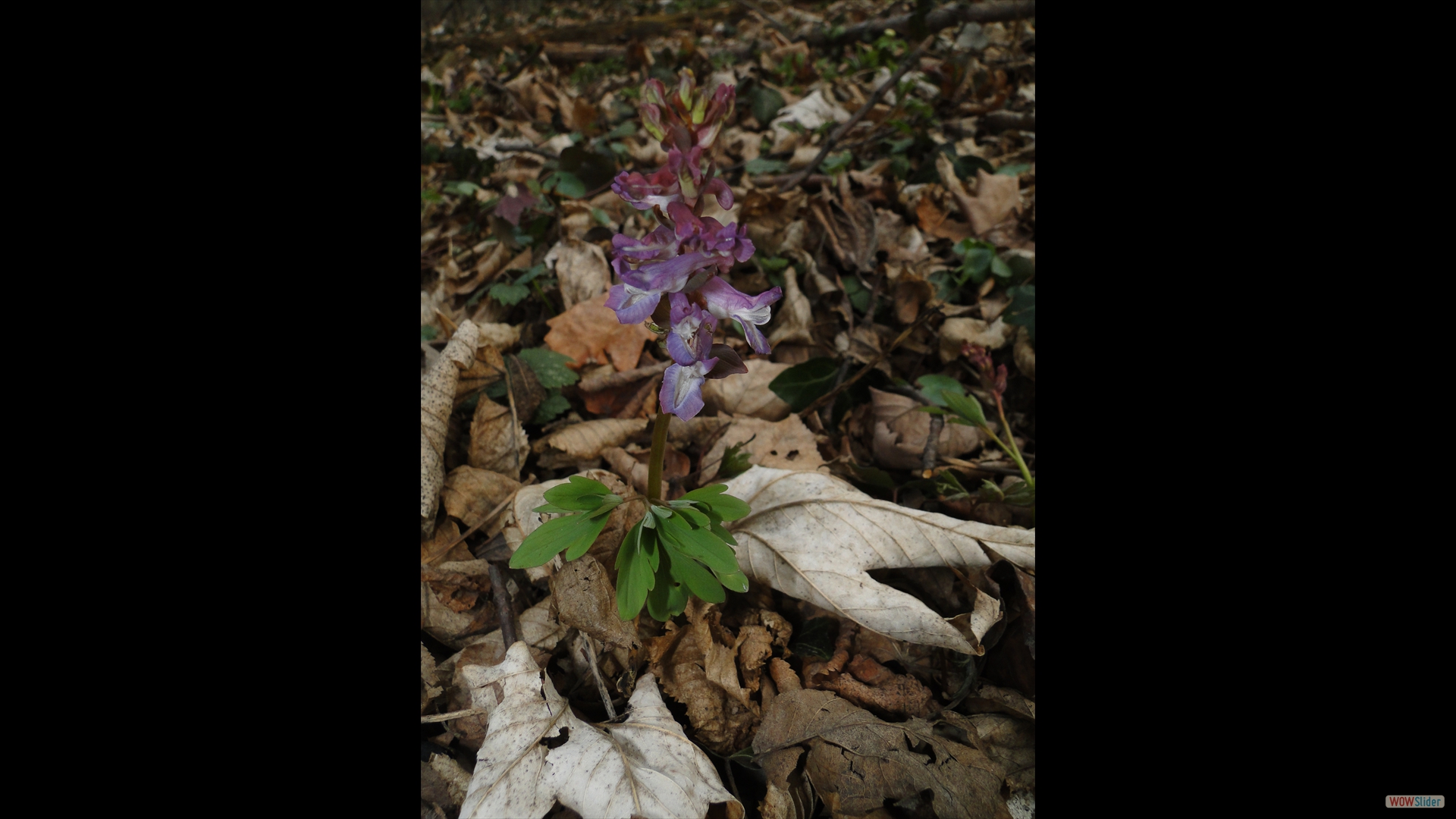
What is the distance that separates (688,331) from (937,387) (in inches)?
54.9

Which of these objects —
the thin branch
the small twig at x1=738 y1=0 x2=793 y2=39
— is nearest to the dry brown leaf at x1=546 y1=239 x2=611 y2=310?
the thin branch

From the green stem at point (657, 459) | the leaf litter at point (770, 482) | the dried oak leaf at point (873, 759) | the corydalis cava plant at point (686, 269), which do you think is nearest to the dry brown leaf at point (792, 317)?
the leaf litter at point (770, 482)

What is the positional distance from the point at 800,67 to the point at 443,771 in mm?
5593

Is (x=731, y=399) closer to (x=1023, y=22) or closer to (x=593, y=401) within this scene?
(x=593, y=401)

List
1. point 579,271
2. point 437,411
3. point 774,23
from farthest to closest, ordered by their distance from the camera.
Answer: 1. point 774,23
2. point 579,271
3. point 437,411

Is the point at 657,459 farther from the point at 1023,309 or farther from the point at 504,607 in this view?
the point at 1023,309

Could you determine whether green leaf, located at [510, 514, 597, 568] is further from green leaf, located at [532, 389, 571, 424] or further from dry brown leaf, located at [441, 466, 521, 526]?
green leaf, located at [532, 389, 571, 424]

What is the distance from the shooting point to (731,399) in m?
2.67

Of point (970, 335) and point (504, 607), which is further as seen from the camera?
point (970, 335)

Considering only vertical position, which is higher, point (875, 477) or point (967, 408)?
point (967, 408)

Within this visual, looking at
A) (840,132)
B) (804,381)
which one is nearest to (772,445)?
(804,381)

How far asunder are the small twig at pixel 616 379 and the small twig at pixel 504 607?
2.74 feet

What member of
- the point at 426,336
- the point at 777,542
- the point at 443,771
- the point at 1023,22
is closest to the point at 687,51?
the point at 1023,22

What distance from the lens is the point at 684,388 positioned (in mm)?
1458
